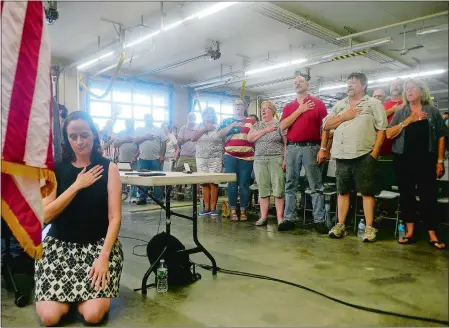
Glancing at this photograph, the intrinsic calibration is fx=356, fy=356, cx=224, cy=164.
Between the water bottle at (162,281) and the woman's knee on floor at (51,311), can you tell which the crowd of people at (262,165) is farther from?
the water bottle at (162,281)

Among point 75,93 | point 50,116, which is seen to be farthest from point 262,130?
point 75,93

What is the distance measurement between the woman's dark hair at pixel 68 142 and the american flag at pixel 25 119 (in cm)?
78

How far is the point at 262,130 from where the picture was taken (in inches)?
175

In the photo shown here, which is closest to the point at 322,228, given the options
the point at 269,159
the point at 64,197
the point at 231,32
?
the point at 269,159

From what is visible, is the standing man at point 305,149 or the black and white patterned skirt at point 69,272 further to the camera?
the standing man at point 305,149

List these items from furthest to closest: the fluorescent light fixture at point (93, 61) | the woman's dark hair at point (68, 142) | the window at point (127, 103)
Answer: the window at point (127, 103), the fluorescent light fixture at point (93, 61), the woman's dark hair at point (68, 142)

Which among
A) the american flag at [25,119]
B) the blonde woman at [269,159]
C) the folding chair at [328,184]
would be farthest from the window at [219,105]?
the american flag at [25,119]

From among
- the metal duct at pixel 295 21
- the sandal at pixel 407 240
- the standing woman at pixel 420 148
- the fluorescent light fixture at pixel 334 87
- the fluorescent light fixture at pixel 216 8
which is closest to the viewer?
the standing woman at pixel 420 148

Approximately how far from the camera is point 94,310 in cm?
178

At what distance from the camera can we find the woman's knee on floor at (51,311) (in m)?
1.75

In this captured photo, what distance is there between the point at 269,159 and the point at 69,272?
2944 mm

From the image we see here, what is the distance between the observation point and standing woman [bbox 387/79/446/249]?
324 centimetres

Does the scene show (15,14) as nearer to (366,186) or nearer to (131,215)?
(366,186)

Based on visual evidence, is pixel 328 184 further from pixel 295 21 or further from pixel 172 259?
pixel 295 21
